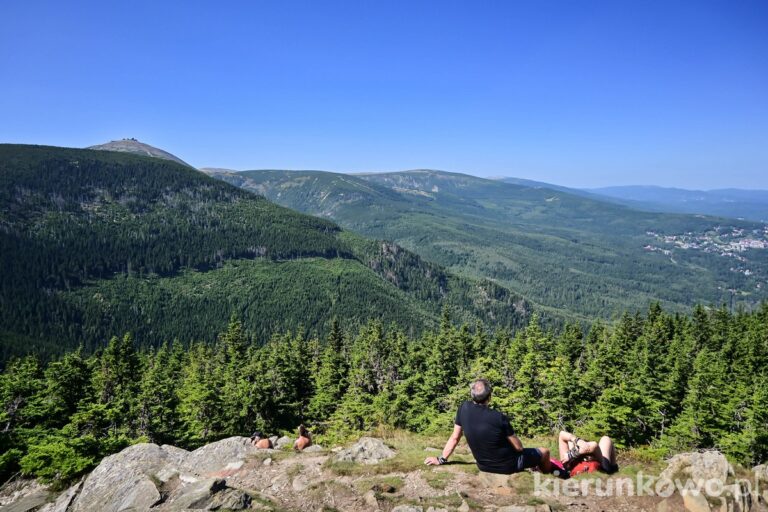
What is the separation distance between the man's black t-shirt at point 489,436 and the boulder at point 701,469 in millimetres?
4826

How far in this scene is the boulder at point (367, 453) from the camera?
16812 millimetres

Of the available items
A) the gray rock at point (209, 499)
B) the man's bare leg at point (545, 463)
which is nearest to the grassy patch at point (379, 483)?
the gray rock at point (209, 499)

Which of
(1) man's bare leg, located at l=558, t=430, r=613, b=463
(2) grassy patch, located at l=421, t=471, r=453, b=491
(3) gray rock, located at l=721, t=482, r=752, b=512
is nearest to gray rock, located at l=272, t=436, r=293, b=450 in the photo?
(2) grassy patch, located at l=421, t=471, r=453, b=491

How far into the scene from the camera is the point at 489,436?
1177cm

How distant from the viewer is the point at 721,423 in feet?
110

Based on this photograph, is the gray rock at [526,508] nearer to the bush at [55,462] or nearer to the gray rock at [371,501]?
the gray rock at [371,501]

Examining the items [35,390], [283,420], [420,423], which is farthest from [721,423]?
[35,390]

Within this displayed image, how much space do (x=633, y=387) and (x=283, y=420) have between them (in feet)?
135

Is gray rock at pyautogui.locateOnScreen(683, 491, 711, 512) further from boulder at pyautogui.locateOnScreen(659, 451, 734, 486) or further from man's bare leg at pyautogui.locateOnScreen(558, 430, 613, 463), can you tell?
man's bare leg at pyautogui.locateOnScreen(558, 430, 613, 463)

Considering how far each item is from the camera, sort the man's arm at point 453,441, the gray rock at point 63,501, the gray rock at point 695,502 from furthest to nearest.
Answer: the gray rock at point 63,501 → the man's arm at point 453,441 → the gray rock at point 695,502

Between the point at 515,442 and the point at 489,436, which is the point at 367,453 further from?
the point at 515,442

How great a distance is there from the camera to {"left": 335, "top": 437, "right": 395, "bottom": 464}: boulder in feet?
55.2

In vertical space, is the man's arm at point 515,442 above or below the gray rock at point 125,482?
above

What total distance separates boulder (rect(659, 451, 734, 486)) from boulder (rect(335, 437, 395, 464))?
9978 millimetres
